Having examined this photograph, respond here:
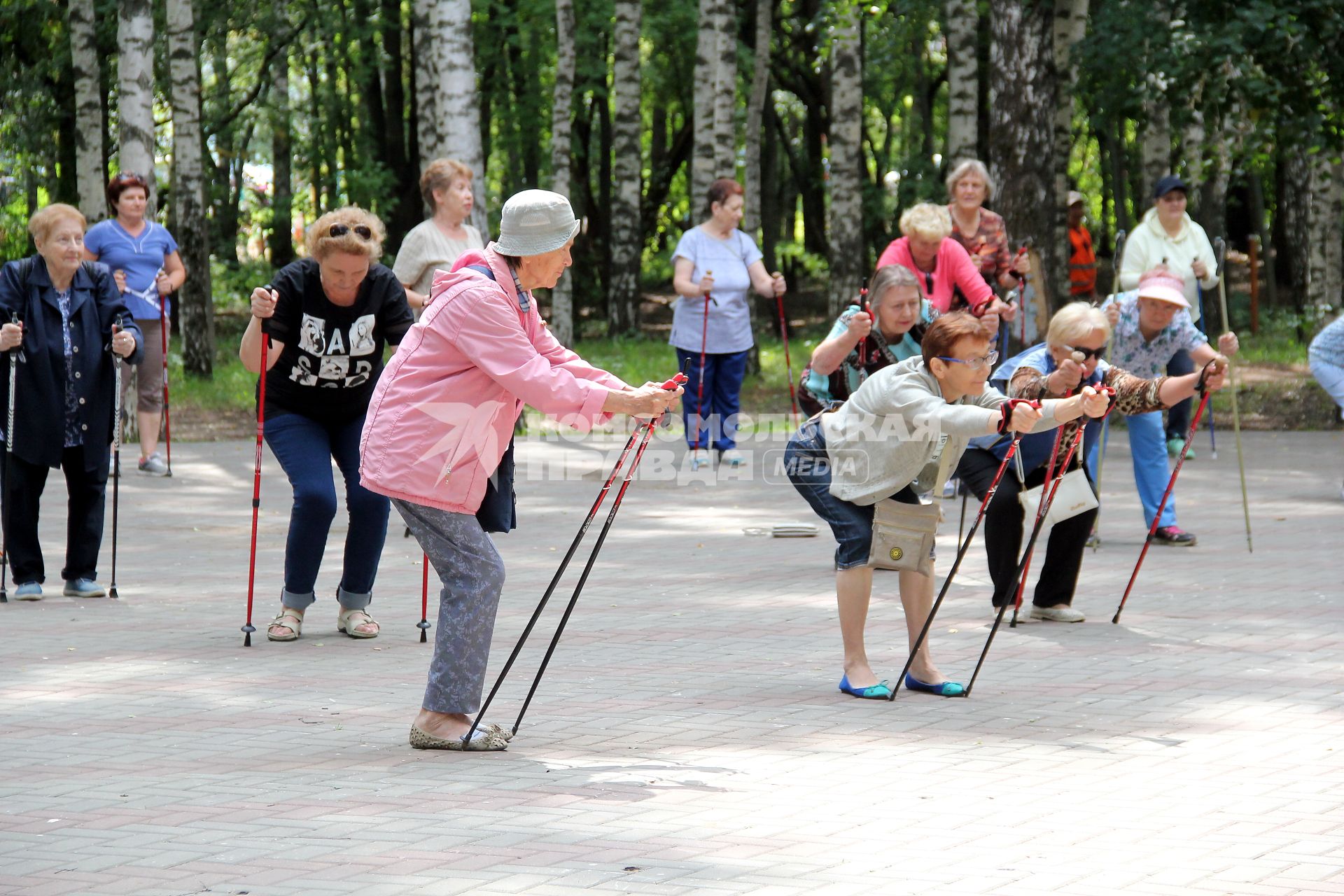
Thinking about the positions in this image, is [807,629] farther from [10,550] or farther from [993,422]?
[10,550]

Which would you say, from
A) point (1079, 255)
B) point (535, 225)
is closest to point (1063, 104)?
point (1079, 255)

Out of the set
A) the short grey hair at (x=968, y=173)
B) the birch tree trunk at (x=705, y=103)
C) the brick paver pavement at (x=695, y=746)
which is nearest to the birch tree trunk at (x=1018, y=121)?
the short grey hair at (x=968, y=173)

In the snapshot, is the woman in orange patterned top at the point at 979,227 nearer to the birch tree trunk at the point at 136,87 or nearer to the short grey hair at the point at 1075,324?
the short grey hair at the point at 1075,324

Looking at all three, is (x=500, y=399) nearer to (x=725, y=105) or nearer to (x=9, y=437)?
(x=9, y=437)

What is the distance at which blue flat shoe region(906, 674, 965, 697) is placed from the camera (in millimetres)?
6469

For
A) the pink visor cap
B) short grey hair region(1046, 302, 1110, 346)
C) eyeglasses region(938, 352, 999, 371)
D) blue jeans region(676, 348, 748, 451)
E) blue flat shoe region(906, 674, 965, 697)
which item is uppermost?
the pink visor cap

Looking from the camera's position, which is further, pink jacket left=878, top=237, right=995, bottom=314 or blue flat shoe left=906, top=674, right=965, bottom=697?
pink jacket left=878, top=237, right=995, bottom=314

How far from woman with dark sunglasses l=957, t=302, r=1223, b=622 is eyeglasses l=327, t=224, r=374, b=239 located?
2916mm

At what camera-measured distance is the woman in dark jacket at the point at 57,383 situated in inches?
328

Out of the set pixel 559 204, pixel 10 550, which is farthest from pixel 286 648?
pixel 559 204

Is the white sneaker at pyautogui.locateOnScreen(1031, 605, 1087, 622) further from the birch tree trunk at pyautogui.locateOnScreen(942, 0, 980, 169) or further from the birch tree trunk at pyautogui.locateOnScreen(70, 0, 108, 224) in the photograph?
the birch tree trunk at pyautogui.locateOnScreen(70, 0, 108, 224)

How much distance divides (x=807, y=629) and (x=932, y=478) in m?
1.67

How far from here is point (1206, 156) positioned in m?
17.6

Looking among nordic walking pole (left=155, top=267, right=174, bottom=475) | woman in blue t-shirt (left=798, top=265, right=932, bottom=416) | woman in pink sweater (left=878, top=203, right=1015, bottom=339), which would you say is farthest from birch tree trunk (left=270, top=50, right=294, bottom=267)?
woman in blue t-shirt (left=798, top=265, right=932, bottom=416)
